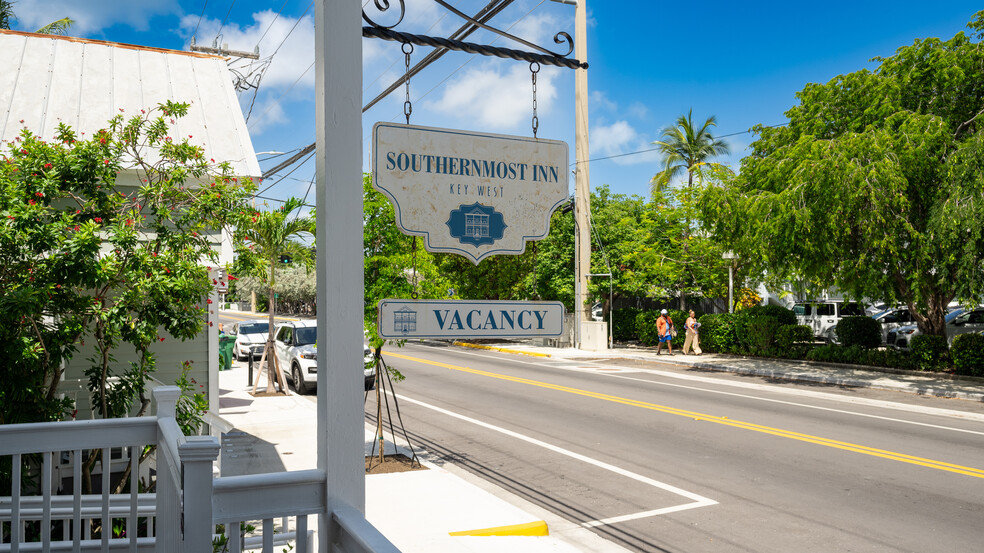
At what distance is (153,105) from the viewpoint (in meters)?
9.04

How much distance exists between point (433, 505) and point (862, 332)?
19.3 meters

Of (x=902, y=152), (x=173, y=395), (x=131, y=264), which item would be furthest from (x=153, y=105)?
(x=902, y=152)

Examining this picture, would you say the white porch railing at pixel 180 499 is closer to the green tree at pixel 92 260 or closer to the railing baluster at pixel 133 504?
the railing baluster at pixel 133 504

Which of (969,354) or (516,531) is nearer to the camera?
(516,531)

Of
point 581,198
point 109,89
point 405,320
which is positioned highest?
point 581,198

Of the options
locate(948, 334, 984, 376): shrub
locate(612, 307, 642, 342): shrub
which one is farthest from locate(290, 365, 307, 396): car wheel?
locate(612, 307, 642, 342): shrub

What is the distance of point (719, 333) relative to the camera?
26.3 m

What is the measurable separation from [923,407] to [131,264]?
14.8 metres

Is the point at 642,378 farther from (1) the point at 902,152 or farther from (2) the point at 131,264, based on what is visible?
(2) the point at 131,264

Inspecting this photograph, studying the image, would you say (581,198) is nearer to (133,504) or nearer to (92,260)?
(92,260)

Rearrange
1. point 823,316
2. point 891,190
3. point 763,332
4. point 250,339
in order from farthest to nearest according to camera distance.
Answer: point 823,316, point 250,339, point 763,332, point 891,190

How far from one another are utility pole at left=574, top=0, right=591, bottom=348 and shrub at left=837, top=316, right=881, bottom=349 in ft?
30.3

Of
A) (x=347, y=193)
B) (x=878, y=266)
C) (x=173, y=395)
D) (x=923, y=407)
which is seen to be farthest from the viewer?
(x=878, y=266)

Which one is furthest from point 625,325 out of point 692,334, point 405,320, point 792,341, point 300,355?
point 405,320
